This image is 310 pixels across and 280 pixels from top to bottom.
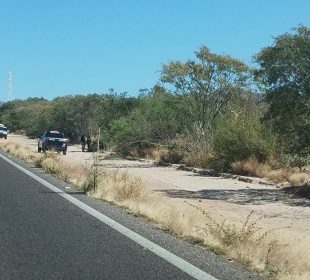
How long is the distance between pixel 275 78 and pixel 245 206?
4926mm

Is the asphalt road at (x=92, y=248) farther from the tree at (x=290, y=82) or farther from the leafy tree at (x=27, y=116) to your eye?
the leafy tree at (x=27, y=116)

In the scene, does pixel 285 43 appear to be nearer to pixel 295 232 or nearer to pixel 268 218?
pixel 268 218

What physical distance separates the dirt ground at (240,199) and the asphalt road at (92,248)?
238 centimetres

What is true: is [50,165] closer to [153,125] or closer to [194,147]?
[194,147]

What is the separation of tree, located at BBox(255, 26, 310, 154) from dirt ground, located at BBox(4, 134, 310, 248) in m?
2.37

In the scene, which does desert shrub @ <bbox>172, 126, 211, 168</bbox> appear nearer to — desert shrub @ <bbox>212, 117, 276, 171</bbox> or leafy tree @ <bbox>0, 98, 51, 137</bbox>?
desert shrub @ <bbox>212, 117, 276, 171</bbox>

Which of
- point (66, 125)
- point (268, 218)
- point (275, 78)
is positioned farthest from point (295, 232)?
point (66, 125)

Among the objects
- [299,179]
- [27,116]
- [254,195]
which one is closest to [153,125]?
[299,179]

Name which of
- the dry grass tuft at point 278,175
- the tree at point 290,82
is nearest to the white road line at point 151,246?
the tree at point 290,82

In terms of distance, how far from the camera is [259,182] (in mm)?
25844

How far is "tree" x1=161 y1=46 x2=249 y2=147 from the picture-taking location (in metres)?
40.8

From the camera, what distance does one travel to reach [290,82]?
807 inches

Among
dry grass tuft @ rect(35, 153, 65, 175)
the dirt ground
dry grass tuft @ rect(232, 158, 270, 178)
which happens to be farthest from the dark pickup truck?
dry grass tuft @ rect(232, 158, 270, 178)

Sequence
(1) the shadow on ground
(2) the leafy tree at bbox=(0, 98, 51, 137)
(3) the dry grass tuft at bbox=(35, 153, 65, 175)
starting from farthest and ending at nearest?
(2) the leafy tree at bbox=(0, 98, 51, 137) → (3) the dry grass tuft at bbox=(35, 153, 65, 175) → (1) the shadow on ground
